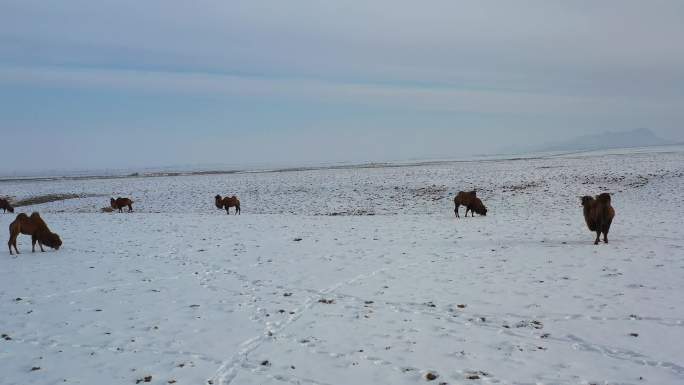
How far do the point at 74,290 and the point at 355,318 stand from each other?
6.87 m

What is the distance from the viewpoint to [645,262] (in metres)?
11.2

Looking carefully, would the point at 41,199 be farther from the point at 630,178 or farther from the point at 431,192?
the point at 630,178

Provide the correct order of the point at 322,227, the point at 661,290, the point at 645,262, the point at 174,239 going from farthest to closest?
1. the point at 322,227
2. the point at 174,239
3. the point at 645,262
4. the point at 661,290

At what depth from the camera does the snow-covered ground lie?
6.19 metres

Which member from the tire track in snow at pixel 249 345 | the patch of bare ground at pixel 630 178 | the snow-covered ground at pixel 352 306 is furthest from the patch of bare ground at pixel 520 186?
the tire track in snow at pixel 249 345

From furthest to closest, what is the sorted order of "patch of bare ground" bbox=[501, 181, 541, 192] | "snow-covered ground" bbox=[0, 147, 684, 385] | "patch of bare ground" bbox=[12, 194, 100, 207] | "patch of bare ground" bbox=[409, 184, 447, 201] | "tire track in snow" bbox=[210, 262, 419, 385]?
1. "patch of bare ground" bbox=[12, 194, 100, 207]
2. "patch of bare ground" bbox=[501, 181, 541, 192]
3. "patch of bare ground" bbox=[409, 184, 447, 201]
4. "snow-covered ground" bbox=[0, 147, 684, 385]
5. "tire track in snow" bbox=[210, 262, 419, 385]

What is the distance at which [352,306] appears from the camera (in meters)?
8.91

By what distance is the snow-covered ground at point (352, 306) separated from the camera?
619 centimetres

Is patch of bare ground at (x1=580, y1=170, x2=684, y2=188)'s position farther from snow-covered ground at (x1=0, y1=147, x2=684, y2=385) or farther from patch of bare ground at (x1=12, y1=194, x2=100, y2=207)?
patch of bare ground at (x1=12, y1=194, x2=100, y2=207)

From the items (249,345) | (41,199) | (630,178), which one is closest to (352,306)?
(249,345)

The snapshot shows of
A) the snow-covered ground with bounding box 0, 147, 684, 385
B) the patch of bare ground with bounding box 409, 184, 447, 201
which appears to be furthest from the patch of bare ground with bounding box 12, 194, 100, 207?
the patch of bare ground with bounding box 409, 184, 447, 201

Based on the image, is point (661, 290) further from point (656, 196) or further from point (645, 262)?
point (656, 196)

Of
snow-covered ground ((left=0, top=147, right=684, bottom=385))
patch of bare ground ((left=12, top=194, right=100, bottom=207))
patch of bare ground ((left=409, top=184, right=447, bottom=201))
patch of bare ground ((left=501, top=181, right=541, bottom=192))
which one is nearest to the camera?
snow-covered ground ((left=0, top=147, right=684, bottom=385))

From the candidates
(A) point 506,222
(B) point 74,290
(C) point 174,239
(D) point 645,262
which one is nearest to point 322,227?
(C) point 174,239
